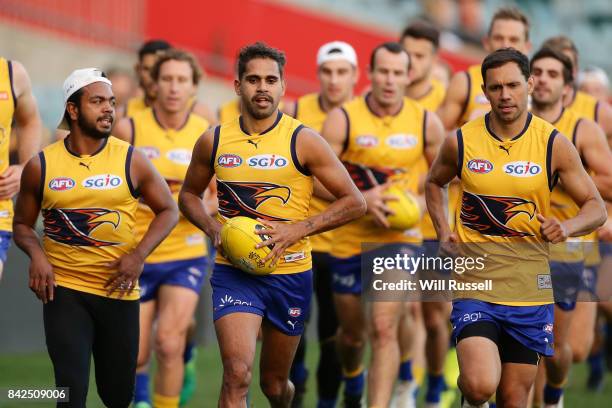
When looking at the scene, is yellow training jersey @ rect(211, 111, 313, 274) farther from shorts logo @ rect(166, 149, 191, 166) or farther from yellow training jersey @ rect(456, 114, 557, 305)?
shorts logo @ rect(166, 149, 191, 166)

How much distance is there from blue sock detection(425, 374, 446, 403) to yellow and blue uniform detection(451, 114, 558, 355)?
11.9 feet

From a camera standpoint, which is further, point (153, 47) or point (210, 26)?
point (210, 26)

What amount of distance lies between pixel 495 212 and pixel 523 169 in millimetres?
323

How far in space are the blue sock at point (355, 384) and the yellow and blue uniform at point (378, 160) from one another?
0.78m

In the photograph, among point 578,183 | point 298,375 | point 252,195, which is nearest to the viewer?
point 578,183

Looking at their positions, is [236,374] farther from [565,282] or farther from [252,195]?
[565,282]

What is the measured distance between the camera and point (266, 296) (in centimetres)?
859

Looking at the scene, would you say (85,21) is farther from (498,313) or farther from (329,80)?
(498,313)

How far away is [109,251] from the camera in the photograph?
8672 mm

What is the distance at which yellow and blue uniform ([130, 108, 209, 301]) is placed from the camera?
10.9m

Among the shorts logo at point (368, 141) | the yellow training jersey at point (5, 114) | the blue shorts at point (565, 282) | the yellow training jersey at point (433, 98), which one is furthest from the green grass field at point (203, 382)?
the yellow training jersey at point (433, 98)

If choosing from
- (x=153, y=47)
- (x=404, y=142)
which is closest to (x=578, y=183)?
(x=404, y=142)

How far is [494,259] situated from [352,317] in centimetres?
286

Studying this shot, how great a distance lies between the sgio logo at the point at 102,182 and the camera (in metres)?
8.49
